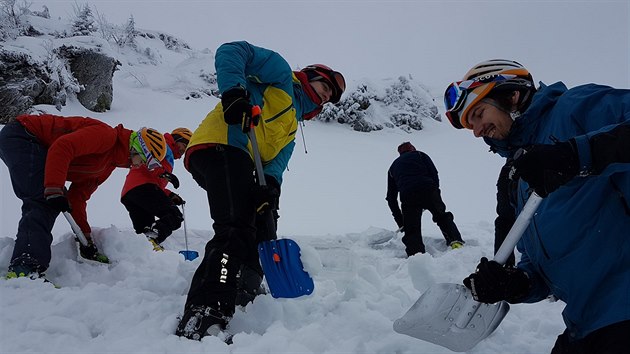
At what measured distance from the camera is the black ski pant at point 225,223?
6.15 feet

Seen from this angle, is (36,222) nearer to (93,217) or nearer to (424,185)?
(93,217)

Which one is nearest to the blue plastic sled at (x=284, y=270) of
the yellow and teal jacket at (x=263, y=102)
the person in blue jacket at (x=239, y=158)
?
the person in blue jacket at (x=239, y=158)

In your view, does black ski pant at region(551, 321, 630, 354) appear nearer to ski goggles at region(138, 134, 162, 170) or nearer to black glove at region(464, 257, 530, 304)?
black glove at region(464, 257, 530, 304)

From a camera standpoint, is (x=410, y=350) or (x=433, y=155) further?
(x=433, y=155)

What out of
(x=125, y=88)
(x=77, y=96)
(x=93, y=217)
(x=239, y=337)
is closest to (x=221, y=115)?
(x=239, y=337)

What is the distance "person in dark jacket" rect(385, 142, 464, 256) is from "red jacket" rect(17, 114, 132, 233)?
2.96 metres

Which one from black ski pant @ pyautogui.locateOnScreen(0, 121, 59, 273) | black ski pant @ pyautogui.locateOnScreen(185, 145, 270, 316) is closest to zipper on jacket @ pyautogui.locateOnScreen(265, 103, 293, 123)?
black ski pant @ pyautogui.locateOnScreen(185, 145, 270, 316)

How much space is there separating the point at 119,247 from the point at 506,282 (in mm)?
2873

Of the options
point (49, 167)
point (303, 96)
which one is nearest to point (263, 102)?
point (303, 96)

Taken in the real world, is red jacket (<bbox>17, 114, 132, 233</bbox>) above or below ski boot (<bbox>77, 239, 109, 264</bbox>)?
above

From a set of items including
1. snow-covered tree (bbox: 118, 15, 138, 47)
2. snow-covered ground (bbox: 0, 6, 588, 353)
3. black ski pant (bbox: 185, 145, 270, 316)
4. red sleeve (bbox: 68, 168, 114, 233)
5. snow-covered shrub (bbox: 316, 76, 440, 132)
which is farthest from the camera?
snow-covered tree (bbox: 118, 15, 138, 47)

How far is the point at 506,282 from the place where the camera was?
Result: 1540mm

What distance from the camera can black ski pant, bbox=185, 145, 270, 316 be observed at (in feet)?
6.15

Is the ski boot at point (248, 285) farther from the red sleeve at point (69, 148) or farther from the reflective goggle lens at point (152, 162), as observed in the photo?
the reflective goggle lens at point (152, 162)
